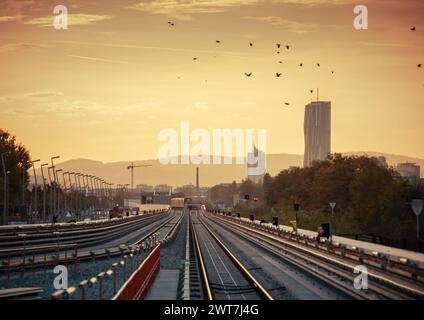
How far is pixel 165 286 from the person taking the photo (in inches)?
1257

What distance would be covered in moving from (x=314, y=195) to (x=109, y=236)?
70.7 metres

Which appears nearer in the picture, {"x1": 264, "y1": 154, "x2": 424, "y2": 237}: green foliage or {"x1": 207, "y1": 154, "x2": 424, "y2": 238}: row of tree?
{"x1": 207, "y1": 154, "x2": 424, "y2": 238}: row of tree

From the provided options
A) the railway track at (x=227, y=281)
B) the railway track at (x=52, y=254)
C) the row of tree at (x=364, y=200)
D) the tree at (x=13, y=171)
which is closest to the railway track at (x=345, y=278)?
the railway track at (x=227, y=281)

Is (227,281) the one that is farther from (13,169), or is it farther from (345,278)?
(13,169)

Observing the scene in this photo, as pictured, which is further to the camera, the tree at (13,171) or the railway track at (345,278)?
the tree at (13,171)

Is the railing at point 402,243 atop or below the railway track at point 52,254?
atop

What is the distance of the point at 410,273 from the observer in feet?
96.0

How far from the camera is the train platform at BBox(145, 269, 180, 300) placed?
28.2 meters

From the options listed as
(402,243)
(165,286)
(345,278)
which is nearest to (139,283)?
(165,286)

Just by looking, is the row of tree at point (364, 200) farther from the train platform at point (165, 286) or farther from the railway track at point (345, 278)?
the train platform at point (165, 286)

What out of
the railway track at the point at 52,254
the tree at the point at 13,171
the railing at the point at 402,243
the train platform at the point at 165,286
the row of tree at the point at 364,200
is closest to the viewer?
the train platform at the point at 165,286

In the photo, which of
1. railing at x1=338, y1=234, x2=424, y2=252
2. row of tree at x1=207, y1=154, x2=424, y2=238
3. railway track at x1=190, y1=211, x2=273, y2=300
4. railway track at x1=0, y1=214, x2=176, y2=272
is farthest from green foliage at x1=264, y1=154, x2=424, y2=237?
railway track at x1=0, y1=214, x2=176, y2=272

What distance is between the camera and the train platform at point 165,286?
28.2 m

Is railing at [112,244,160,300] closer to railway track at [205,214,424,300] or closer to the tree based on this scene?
railway track at [205,214,424,300]
